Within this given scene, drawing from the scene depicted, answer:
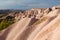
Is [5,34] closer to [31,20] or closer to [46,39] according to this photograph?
[31,20]

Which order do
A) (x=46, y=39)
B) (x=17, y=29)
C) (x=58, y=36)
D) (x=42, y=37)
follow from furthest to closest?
1. (x=17, y=29)
2. (x=42, y=37)
3. (x=46, y=39)
4. (x=58, y=36)

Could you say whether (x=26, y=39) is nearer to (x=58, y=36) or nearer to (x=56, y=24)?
(x=56, y=24)

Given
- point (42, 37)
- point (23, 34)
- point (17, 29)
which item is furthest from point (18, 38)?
point (42, 37)

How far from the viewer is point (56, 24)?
23.8m

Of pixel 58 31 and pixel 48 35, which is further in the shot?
pixel 48 35

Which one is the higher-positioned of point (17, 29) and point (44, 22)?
point (44, 22)

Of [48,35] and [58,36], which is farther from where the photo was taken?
[48,35]

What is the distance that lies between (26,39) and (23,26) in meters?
4.21

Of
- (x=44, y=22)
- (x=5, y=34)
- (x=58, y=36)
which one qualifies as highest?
(x=58, y=36)

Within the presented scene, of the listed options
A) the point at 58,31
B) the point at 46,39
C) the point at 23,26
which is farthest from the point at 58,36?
the point at 23,26

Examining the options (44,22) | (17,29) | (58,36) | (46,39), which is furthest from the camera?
(17,29)

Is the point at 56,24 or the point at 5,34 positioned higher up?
the point at 56,24

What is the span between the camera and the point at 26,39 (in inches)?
1158

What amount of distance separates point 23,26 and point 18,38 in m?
3.77
